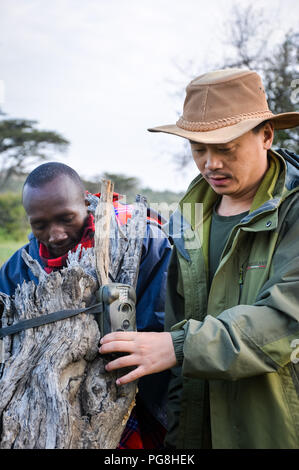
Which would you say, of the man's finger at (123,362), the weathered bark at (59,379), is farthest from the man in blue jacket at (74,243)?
the man's finger at (123,362)

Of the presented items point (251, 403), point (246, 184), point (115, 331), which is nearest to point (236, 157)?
point (246, 184)

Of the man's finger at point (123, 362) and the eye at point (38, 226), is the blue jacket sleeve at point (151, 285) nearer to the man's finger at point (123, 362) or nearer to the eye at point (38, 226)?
the eye at point (38, 226)

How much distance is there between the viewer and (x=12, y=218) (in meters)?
17.6

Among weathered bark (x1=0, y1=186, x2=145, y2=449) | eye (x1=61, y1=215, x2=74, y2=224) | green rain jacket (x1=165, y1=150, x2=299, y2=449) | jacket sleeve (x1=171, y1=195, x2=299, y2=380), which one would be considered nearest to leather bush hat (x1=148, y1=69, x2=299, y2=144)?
green rain jacket (x1=165, y1=150, x2=299, y2=449)

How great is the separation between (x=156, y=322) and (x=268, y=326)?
991mm

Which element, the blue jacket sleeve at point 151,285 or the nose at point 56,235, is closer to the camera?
the blue jacket sleeve at point 151,285

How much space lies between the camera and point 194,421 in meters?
2.10

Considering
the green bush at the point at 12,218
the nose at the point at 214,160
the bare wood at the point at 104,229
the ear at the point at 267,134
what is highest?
the ear at the point at 267,134

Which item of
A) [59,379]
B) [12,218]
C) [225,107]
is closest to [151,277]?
[59,379]

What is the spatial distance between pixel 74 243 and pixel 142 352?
1202 millimetres

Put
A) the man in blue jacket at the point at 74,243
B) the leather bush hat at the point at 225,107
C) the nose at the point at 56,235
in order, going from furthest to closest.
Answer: the nose at the point at 56,235 → the man in blue jacket at the point at 74,243 → the leather bush hat at the point at 225,107

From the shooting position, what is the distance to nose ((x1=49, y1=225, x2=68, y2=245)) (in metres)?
2.74

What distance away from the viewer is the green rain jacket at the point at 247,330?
1.68m

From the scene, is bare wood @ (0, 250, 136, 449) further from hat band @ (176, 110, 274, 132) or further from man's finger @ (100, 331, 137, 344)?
hat band @ (176, 110, 274, 132)
